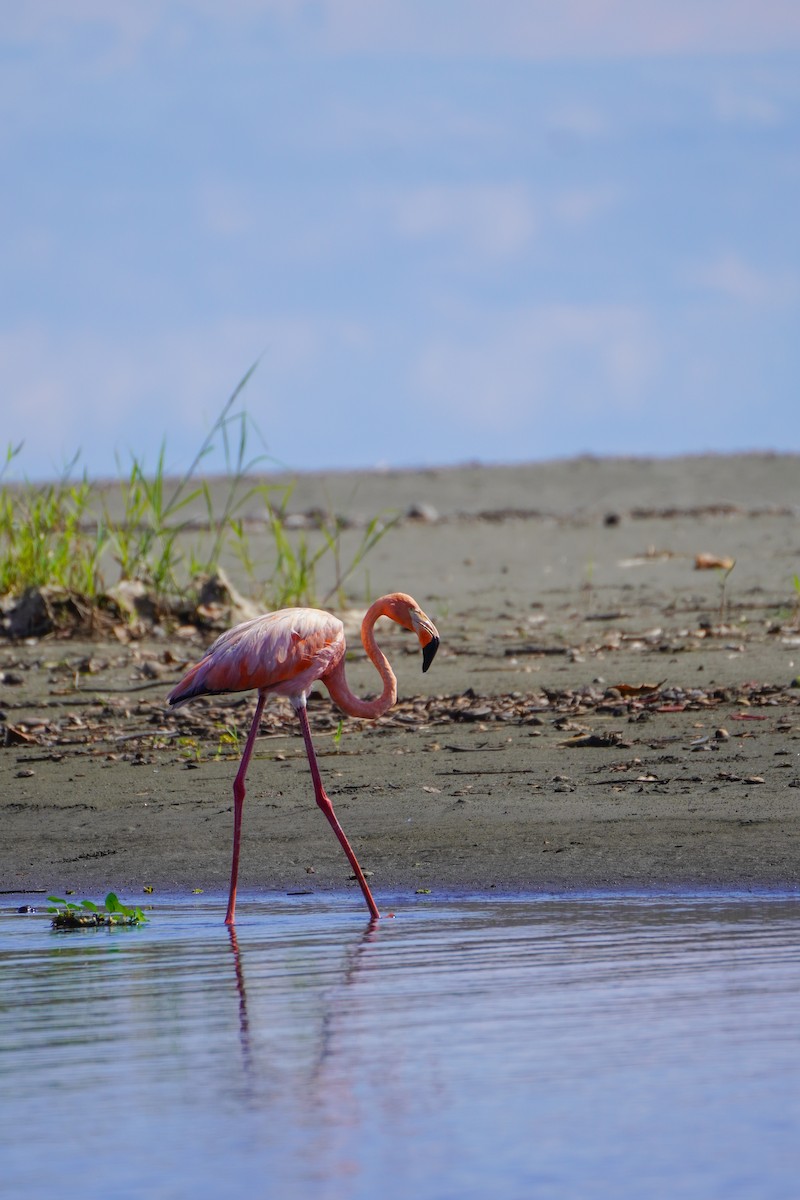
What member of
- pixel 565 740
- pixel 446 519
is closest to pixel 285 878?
pixel 565 740

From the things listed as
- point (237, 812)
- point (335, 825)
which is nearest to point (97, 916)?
point (237, 812)

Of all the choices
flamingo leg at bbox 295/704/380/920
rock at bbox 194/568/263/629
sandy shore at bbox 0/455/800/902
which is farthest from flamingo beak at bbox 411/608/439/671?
rock at bbox 194/568/263/629

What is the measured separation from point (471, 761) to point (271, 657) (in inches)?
53.3

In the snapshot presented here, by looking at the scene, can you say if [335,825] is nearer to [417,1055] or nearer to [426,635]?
[426,635]

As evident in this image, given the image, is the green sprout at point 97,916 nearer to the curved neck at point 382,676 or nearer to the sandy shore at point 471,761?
the sandy shore at point 471,761

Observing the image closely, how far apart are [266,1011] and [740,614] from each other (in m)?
7.43

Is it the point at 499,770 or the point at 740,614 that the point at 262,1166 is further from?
the point at 740,614

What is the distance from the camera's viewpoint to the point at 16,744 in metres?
8.82

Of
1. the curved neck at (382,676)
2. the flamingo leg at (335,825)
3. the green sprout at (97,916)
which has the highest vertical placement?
the curved neck at (382,676)

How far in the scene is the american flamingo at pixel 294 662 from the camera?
6914mm

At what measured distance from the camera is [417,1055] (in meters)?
4.30

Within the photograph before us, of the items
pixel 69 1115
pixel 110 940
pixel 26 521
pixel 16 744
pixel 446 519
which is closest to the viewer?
pixel 69 1115

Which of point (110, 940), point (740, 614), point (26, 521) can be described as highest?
point (26, 521)

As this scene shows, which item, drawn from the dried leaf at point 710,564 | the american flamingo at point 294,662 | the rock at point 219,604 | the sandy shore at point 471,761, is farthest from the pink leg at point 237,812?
the dried leaf at point 710,564
